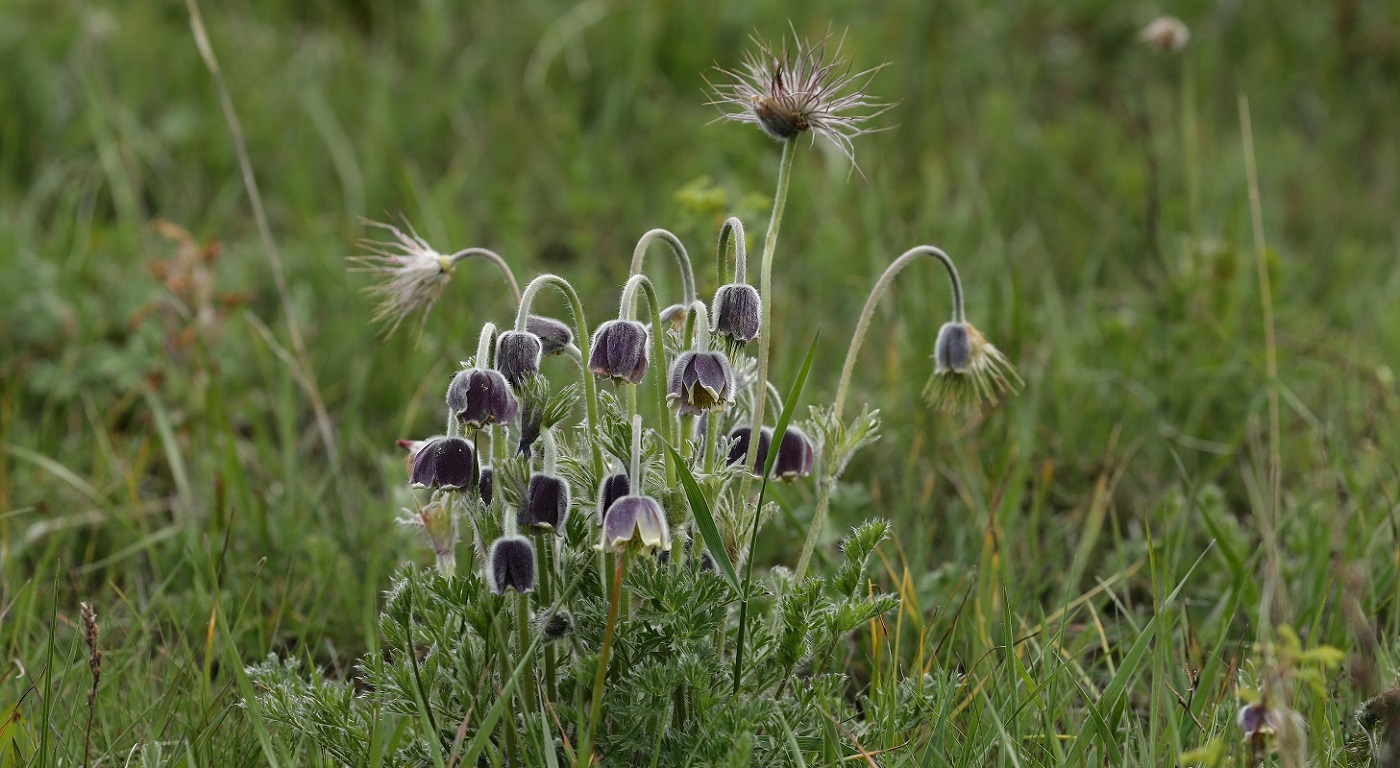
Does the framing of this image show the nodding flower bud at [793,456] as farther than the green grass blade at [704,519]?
Yes

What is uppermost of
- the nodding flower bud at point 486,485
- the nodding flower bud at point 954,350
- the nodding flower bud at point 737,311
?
the nodding flower bud at point 737,311

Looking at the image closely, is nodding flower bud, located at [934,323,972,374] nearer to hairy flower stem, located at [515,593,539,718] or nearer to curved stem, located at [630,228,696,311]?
curved stem, located at [630,228,696,311]

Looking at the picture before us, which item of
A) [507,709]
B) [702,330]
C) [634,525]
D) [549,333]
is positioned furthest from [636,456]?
[507,709]

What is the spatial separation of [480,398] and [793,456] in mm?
569

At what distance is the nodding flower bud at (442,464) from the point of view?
1.91 m

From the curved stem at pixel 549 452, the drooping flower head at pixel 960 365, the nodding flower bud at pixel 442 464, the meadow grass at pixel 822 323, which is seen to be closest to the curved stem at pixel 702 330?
the curved stem at pixel 549 452

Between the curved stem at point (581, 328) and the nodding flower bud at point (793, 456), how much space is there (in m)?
0.30

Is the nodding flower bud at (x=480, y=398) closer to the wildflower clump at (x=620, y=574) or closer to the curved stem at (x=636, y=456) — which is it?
the wildflower clump at (x=620, y=574)

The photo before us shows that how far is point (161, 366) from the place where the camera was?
3.69 meters

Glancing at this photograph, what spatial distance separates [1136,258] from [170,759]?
3732 millimetres

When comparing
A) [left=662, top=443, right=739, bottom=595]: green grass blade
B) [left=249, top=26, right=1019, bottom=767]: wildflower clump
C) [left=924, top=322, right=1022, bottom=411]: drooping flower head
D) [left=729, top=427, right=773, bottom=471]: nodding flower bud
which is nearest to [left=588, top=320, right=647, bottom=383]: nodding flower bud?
[left=249, top=26, right=1019, bottom=767]: wildflower clump

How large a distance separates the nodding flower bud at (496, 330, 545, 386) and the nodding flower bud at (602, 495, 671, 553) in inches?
9.4

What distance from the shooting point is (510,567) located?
1864 millimetres

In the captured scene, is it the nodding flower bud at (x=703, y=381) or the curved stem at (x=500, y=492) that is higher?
the nodding flower bud at (x=703, y=381)
